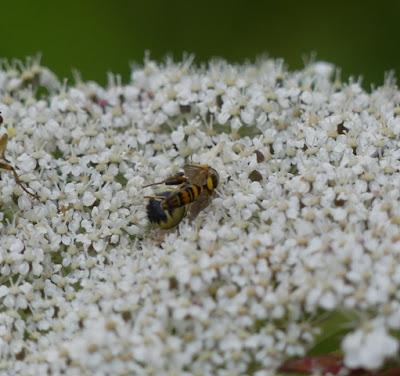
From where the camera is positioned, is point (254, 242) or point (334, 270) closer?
point (334, 270)

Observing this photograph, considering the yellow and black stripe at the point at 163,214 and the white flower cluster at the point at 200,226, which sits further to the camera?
the yellow and black stripe at the point at 163,214

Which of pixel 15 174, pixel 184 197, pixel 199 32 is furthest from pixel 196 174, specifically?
pixel 199 32

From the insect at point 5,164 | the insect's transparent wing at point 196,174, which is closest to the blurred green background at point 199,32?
the insect at point 5,164

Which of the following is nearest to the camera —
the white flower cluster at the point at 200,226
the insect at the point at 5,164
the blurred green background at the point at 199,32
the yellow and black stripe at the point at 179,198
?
the white flower cluster at the point at 200,226

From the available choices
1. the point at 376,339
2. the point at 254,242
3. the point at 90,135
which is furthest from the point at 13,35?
the point at 376,339

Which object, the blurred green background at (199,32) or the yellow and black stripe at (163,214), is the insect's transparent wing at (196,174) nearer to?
the yellow and black stripe at (163,214)

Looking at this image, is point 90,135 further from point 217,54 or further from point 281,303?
point 217,54

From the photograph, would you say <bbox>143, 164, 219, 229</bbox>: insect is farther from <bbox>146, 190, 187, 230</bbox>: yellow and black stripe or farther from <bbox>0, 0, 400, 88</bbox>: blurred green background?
<bbox>0, 0, 400, 88</bbox>: blurred green background
